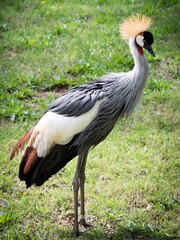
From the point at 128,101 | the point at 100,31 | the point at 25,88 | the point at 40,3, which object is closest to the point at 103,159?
the point at 128,101

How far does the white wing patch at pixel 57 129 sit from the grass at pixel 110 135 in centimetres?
67

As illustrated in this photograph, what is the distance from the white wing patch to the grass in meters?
0.67

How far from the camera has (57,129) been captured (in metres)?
3.52

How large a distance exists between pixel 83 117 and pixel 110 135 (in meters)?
1.45

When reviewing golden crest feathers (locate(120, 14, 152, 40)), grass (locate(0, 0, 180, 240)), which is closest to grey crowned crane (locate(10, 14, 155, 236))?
golden crest feathers (locate(120, 14, 152, 40))

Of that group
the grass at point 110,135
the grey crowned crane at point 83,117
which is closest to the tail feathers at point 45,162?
the grey crowned crane at point 83,117

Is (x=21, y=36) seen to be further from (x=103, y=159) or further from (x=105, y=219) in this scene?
(x=105, y=219)

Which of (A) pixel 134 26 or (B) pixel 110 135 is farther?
(B) pixel 110 135

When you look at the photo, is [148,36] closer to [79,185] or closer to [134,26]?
[134,26]

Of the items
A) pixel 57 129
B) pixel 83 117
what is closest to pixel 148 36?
pixel 83 117

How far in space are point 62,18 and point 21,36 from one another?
781 mm

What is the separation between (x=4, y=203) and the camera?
13.2ft

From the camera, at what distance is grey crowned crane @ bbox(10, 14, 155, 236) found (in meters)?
3.52

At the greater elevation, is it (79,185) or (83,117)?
(83,117)
